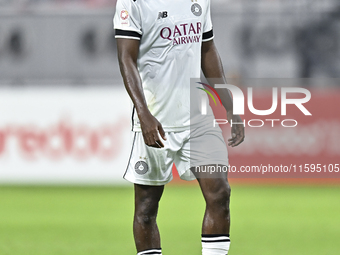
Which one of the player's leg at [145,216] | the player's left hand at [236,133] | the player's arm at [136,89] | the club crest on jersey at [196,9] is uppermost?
the club crest on jersey at [196,9]

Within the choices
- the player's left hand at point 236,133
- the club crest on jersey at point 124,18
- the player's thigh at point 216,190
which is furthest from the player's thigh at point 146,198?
the club crest on jersey at point 124,18

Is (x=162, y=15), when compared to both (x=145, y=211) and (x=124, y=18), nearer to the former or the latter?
(x=124, y=18)

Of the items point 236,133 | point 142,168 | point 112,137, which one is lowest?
point 112,137

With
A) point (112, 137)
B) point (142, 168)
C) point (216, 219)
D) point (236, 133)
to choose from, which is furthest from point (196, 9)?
point (112, 137)

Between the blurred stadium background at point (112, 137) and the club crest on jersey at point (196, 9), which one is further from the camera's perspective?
the blurred stadium background at point (112, 137)

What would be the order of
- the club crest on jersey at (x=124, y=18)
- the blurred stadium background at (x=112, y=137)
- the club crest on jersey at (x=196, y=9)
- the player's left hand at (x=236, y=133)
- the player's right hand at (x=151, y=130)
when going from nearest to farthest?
the player's right hand at (x=151, y=130)
the club crest on jersey at (x=124, y=18)
the club crest on jersey at (x=196, y=9)
the player's left hand at (x=236, y=133)
the blurred stadium background at (x=112, y=137)

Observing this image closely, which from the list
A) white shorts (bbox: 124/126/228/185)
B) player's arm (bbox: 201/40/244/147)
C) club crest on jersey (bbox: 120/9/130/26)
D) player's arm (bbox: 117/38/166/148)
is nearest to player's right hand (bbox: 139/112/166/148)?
player's arm (bbox: 117/38/166/148)

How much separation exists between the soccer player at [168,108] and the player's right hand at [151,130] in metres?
0.04

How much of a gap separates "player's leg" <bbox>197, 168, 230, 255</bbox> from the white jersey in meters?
0.40

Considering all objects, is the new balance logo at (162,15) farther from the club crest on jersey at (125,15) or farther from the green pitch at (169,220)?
the green pitch at (169,220)

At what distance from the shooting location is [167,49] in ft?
11.3

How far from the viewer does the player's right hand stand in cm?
320

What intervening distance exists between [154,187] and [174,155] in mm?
227

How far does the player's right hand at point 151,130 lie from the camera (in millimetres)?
3199
